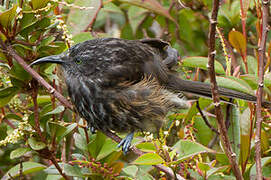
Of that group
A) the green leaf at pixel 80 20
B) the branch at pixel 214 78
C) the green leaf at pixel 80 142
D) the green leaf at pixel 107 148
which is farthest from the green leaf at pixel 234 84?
the green leaf at pixel 80 20

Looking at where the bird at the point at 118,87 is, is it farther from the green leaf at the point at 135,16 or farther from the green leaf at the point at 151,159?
the green leaf at the point at 151,159

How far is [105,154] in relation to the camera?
2.26 metres

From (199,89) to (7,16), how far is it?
4.11 ft

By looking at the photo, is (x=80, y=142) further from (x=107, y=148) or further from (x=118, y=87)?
(x=118, y=87)

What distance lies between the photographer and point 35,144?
2.14m

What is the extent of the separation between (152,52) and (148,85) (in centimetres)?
30

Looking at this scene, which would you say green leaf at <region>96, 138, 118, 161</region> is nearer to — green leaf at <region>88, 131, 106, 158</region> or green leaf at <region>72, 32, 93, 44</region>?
green leaf at <region>88, 131, 106, 158</region>

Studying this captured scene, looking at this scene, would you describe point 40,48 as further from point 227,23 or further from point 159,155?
point 227,23

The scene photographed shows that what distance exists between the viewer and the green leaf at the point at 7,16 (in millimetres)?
1960

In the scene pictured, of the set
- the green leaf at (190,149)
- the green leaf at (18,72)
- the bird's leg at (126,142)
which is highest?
A: the green leaf at (18,72)

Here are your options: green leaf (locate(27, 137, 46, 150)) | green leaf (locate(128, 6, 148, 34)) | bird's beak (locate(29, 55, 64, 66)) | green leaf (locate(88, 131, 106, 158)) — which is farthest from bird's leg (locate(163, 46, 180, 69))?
green leaf (locate(27, 137, 46, 150))

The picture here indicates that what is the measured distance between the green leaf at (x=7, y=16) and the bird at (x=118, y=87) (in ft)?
1.27

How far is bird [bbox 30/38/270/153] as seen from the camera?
8.35ft

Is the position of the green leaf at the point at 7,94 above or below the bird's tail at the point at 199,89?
above
